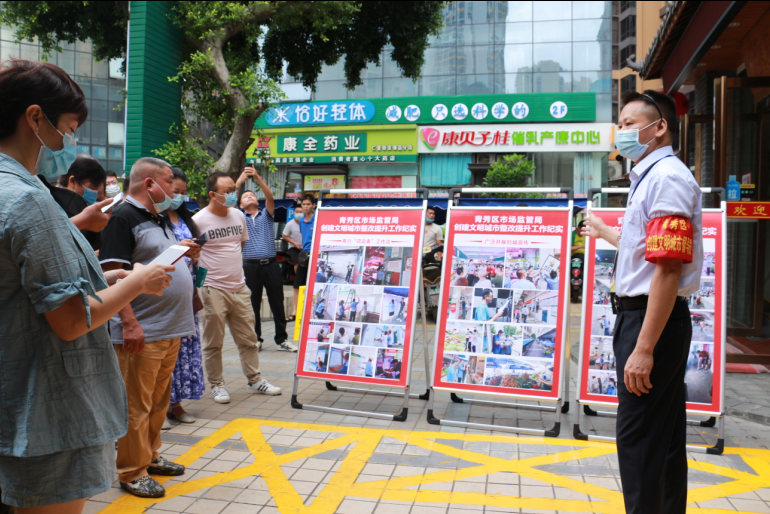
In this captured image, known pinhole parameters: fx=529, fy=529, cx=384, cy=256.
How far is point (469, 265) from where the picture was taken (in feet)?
14.3

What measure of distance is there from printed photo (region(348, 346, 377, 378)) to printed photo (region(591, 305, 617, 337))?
5.76 feet

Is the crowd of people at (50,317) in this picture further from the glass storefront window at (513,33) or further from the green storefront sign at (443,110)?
the glass storefront window at (513,33)

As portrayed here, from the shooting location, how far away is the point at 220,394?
15.7 feet

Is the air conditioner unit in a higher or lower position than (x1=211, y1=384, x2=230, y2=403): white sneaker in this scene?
higher

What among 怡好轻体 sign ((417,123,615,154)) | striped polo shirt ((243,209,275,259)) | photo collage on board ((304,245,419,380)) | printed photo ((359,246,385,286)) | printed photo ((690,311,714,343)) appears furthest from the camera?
怡好轻体 sign ((417,123,615,154))

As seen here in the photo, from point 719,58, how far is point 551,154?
14150mm

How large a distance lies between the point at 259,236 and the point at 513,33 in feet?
66.9

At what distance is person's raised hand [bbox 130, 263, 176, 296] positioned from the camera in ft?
5.68

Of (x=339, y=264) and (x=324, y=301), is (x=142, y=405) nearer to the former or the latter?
(x=324, y=301)

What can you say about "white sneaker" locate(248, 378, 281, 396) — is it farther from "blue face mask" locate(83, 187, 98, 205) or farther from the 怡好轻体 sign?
the 怡好轻体 sign

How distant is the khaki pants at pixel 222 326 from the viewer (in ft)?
15.8

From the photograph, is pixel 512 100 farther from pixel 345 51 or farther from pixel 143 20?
pixel 143 20

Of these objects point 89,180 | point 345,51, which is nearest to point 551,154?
point 345,51

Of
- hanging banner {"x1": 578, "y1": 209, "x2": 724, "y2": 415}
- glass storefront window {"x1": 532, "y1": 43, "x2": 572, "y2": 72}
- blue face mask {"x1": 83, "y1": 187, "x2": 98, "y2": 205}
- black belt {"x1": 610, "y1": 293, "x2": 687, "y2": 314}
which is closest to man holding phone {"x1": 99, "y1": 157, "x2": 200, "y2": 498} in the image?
blue face mask {"x1": 83, "y1": 187, "x2": 98, "y2": 205}
